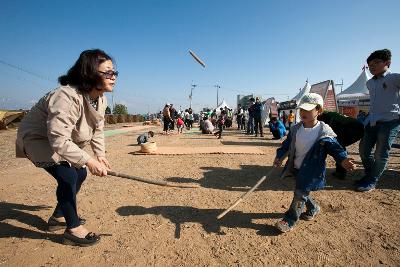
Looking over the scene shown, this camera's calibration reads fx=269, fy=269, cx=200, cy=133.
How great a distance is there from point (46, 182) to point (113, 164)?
176 centimetres

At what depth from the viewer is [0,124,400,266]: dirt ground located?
2344mm

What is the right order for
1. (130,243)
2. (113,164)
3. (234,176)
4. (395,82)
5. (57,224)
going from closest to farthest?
1. (130,243)
2. (57,224)
3. (395,82)
4. (234,176)
5. (113,164)

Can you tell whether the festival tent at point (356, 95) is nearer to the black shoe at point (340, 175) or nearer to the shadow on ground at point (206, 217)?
the black shoe at point (340, 175)

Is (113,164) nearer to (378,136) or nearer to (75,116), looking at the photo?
(75,116)

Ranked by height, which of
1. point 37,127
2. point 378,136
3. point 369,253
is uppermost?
point 37,127

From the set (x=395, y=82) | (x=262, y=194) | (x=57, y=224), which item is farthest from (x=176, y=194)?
(x=395, y=82)

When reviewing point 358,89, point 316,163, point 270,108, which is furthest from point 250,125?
point 316,163

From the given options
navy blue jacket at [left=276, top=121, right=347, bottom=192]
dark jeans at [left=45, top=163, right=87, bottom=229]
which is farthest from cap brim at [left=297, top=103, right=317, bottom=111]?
dark jeans at [left=45, top=163, right=87, bottom=229]

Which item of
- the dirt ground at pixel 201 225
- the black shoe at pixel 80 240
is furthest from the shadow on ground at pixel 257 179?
the black shoe at pixel 80 240

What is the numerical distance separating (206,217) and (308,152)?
1375 millimetres

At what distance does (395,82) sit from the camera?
152 inches

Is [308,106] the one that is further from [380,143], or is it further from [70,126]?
[70,126]

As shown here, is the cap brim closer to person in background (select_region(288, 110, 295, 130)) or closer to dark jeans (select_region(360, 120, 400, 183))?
dark jeans (select_region(360, 120, 400, 183))

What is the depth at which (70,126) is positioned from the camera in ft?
7.42
